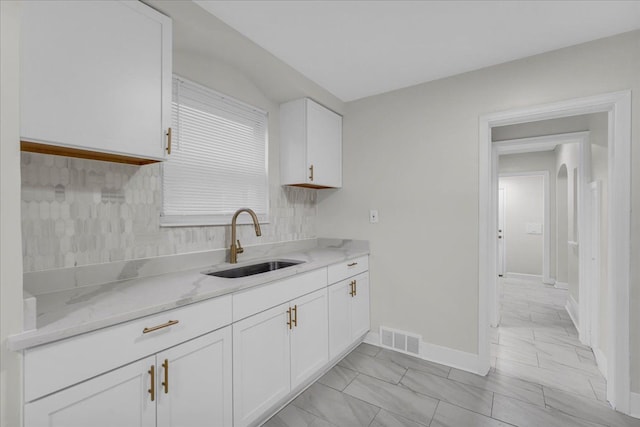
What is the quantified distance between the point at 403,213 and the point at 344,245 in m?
0.70

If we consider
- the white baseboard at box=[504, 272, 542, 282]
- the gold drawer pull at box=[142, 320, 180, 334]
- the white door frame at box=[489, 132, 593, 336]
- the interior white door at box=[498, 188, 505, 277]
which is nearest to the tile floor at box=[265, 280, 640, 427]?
the white door frame at box=[489, 132, 593, 336]

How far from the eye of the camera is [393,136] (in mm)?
2836

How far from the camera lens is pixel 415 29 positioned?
6.27 feet

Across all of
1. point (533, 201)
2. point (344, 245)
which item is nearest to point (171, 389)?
point (344, 245)

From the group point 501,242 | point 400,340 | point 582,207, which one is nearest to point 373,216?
point 400,340

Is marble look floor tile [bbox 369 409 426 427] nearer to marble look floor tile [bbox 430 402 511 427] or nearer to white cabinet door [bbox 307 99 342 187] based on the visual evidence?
marble look floor tile [bbox 430 402 511 427]

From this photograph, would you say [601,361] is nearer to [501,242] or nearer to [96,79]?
[96,79]

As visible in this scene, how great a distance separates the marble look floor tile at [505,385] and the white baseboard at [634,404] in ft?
1.51

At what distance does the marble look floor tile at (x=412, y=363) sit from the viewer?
2.44 metres

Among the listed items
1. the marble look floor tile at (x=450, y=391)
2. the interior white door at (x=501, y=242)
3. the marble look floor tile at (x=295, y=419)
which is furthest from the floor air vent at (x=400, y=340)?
the interior white door at (x=501, y=242)

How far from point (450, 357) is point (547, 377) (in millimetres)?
700

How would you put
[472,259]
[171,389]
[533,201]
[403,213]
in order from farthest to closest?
[533,201] < [403,213] < [472,259] < [171,389]

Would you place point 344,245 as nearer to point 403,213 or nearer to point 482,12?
point 403,213

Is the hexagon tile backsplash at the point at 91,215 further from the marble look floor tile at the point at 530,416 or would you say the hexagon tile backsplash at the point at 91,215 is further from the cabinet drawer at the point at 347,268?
the marble look floor tile at the point at 530,416
